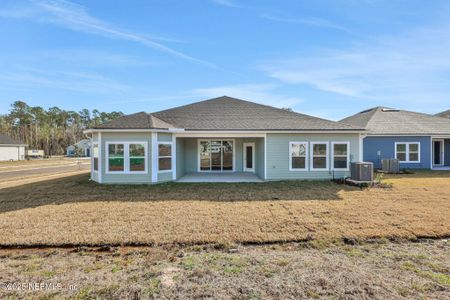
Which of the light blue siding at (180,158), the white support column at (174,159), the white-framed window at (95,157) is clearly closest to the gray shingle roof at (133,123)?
the white support column at (174,159)

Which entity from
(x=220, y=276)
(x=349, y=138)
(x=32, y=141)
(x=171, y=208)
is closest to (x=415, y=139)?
(x=349, y=138)

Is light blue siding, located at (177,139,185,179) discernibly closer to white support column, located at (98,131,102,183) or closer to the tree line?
white support column, located at (98,131,102,183)

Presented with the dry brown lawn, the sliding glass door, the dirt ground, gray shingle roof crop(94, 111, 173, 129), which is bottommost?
the dirt ground

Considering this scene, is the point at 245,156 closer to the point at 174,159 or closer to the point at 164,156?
the point at 174,159

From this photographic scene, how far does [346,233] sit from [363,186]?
6635mm

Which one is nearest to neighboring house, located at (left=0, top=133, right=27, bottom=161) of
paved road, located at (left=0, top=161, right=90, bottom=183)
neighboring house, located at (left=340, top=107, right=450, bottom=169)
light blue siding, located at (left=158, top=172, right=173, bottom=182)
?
paved road, located at (left=0, top=161, right=90, bottom=183)

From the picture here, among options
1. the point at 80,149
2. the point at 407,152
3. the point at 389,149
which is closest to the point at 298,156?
the point at 389,149

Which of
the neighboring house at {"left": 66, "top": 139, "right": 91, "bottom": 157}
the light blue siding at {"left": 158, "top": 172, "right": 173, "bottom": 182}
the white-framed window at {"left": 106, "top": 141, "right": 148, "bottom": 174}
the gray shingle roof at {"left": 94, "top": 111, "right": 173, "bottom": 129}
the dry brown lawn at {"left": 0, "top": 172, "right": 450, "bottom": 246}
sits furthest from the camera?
the neighboring house at {"left": 66, "top": 139, "right": 91, "bottom": 157}

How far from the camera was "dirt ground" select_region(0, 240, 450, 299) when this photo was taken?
326 cm

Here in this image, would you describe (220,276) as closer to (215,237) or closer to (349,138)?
(215,237)

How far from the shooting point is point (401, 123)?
19281 mm

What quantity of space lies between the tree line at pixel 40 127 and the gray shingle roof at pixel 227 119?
57.9 meters

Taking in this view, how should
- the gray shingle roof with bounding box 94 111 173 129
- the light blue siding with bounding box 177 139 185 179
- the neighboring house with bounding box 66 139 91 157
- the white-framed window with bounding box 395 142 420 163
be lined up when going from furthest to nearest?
the neighboring house with bounding box 66 139 91 157 < the white-framed window with bounding box 395 142 420 163 < the light blue siding with bounding box 177 139 185 179 < the gray shingle roof with bounding box 94 111 173 129

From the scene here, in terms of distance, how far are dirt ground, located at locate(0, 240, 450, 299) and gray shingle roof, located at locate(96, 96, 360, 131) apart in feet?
27.2
